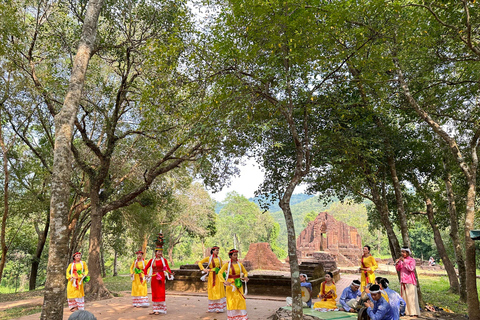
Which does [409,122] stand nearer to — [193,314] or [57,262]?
[193,314]

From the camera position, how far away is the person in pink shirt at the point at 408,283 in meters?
7.64

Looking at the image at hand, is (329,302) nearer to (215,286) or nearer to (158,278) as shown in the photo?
(215,286)

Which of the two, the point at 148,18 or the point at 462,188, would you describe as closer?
the point at 148,18

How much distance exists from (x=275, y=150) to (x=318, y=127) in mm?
1460

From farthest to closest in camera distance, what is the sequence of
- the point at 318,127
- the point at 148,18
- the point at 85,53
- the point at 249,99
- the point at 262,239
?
1. the point at 262,239
2. the point at 148,18
3. the point at 318,127
4. the point at 249,99
5. the point at 85,53

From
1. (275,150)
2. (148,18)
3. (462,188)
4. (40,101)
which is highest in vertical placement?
(148,18)

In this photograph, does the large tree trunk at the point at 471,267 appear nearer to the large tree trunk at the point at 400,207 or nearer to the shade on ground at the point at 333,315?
the large tree trunk at the point at 400,207

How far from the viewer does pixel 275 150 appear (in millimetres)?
9930

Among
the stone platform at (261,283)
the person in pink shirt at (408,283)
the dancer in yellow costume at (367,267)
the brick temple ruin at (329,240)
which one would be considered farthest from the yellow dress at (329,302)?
the brick temple ruin at (329,240)

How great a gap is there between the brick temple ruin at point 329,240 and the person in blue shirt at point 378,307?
3033 centimetres

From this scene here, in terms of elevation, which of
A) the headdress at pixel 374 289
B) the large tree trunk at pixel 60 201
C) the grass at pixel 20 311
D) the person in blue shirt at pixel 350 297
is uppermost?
the large tree trunk at pixel 60 201

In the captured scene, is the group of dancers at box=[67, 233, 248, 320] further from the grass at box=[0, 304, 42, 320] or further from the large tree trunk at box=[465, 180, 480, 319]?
the large tree trunk at box=[465, 180, 480, 319]

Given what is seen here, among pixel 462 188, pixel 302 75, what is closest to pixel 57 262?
pixel 302 75

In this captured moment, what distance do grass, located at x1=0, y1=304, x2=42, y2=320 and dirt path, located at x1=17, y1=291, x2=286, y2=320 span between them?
71 cm
